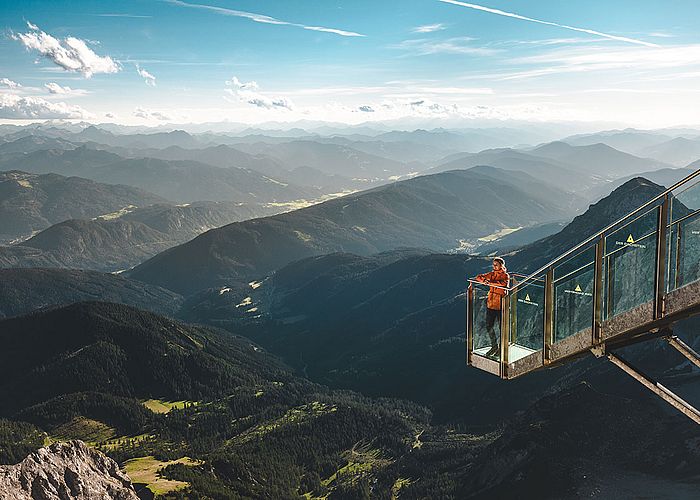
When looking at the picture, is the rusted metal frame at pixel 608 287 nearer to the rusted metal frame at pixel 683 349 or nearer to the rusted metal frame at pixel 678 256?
the rusted metal frame at pixel 683 349

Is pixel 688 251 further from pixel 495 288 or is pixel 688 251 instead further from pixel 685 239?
pixel 495 288

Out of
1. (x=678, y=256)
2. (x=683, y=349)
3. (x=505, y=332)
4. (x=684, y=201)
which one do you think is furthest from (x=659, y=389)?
(x=505, y=332)

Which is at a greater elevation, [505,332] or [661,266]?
[661,266]

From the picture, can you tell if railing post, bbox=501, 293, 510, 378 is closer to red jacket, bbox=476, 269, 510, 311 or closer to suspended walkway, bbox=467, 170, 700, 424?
suspended walkway, bbox=467, 170, 700, 424

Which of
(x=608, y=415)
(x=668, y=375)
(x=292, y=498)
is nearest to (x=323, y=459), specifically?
(x=292, y=498)

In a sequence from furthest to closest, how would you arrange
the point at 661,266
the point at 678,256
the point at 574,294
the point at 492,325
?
the point at 492,325 → the point at 574,294 → the point at 678,256 → the point at 661,266

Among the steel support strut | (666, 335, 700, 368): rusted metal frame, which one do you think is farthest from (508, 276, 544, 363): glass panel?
(666, 335, 700, 368): rusted metal frame

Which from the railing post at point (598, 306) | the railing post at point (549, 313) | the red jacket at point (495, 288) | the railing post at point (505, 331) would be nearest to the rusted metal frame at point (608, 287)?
the railing post at point (598, 306)

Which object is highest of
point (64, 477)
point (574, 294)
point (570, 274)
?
point (570, 274)
